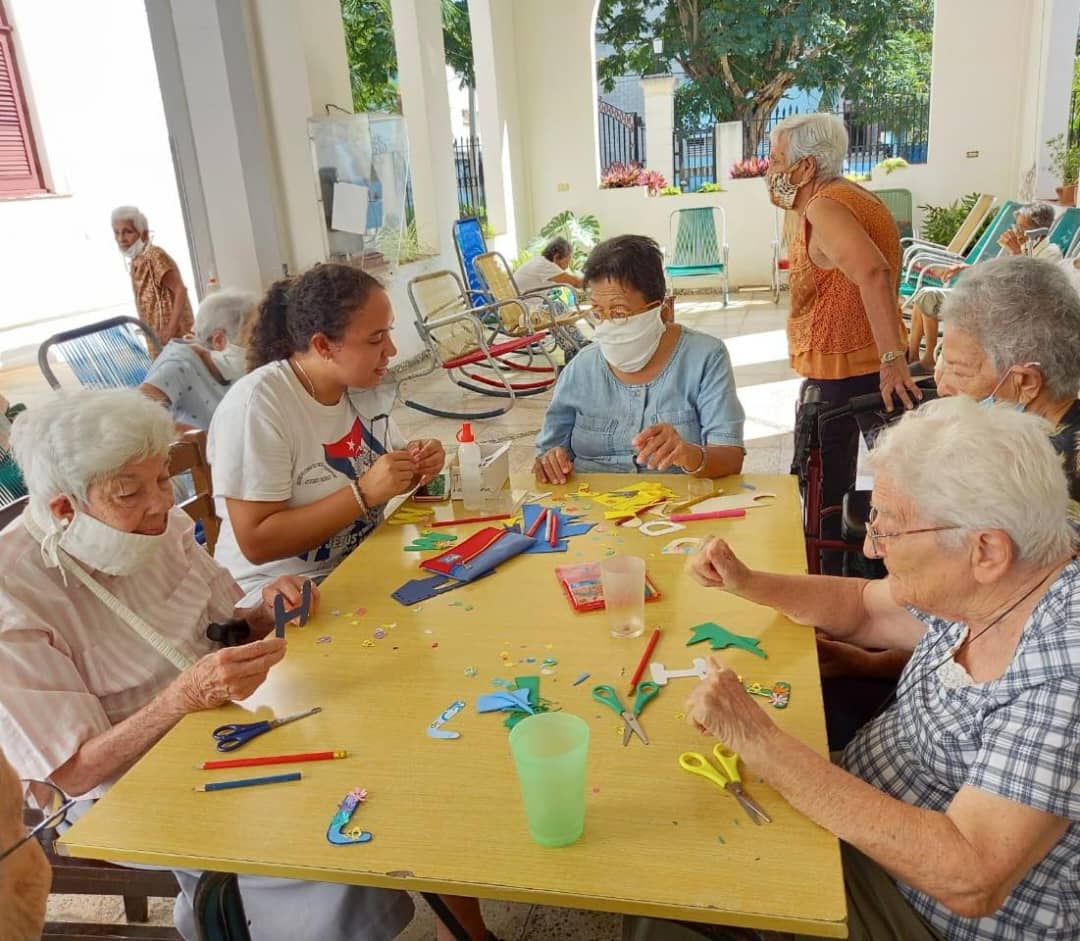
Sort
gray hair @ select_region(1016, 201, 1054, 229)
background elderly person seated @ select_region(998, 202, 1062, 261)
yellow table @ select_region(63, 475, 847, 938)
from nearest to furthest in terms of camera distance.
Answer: yellow table @ select_region(63, 475, 847, 938), background elderly person seated @ select_region(998, 202, 1062, 261), gray hair @ select_region(1016, 201, 1054, 229)

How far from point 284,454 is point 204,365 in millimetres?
1505

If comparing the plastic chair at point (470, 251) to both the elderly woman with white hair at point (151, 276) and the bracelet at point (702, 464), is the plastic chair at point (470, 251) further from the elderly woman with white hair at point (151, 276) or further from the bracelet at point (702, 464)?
the bracelet at point (702, 464)

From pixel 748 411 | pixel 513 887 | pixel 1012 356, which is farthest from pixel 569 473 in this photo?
pixel 748 411

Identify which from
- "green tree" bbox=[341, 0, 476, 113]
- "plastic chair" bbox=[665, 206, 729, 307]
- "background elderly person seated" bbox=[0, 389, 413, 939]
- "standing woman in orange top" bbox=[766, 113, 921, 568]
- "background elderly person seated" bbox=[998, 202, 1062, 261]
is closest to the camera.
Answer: "background elderly person seated" bbox=[0, 389, 413, 939]

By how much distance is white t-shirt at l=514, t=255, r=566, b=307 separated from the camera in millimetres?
7535

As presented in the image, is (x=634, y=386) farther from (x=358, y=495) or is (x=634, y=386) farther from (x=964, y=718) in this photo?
(x=964, y=718)

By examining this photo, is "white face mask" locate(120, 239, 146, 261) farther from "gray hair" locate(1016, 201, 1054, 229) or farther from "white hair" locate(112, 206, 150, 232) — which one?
"gray hair" locate(1016, 201, 1054, 229)

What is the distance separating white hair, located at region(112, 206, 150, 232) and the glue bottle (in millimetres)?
3201

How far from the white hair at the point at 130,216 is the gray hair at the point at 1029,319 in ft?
13.2

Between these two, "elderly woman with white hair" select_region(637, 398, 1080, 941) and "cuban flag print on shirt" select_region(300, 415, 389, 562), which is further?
"cuban flag print on shirt" select_region(300, 415, 389, 562)

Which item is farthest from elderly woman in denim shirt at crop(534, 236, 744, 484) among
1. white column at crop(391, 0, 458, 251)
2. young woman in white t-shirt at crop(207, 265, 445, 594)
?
white column at crop(391, 0, 458, 251)

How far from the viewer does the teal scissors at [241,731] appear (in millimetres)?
1336

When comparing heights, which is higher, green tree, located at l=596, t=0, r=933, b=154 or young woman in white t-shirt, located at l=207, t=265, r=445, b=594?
green tree, located at l=596, t=0, r=933, b=154

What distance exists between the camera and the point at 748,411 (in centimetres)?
578
